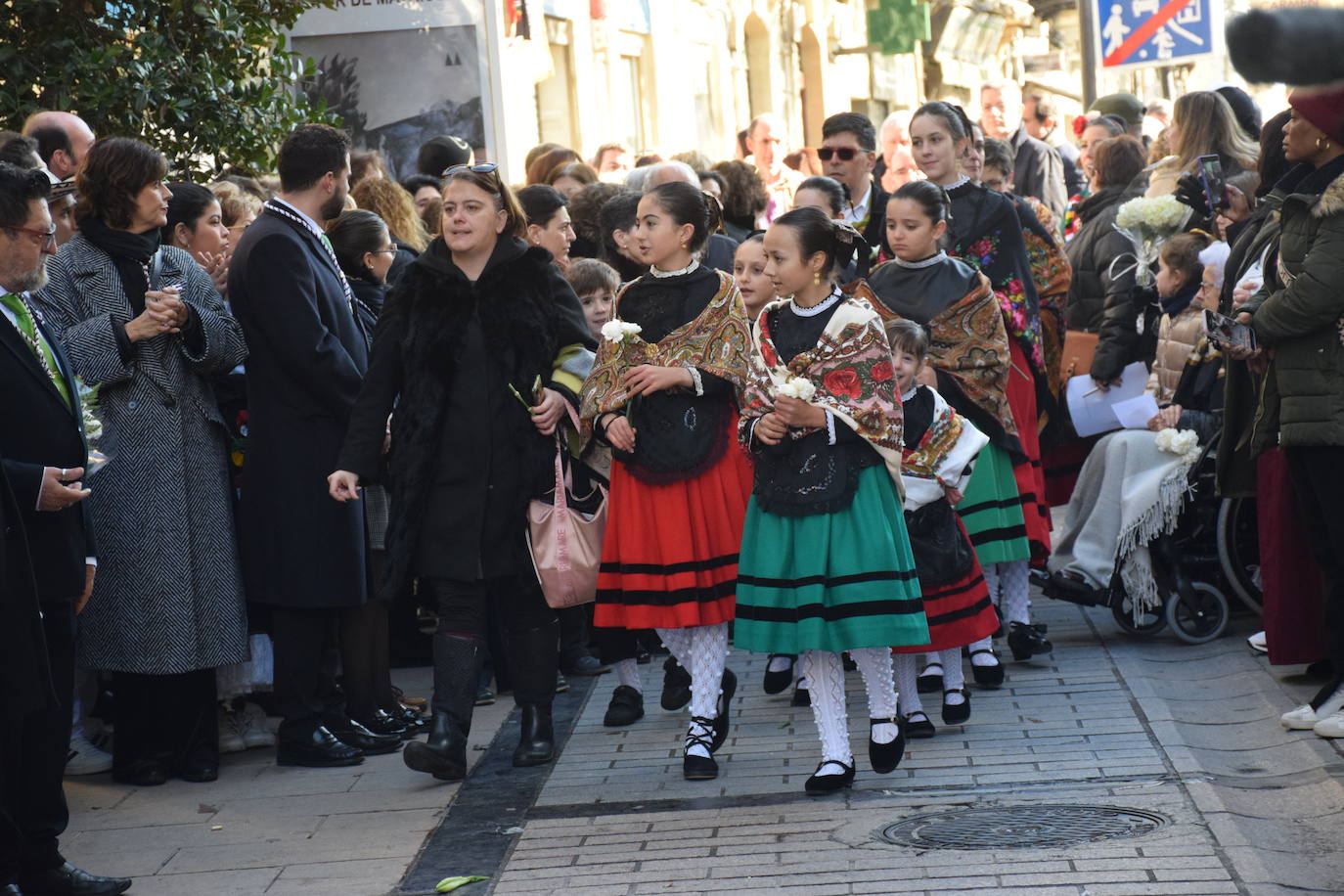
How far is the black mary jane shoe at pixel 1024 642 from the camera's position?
7.71m

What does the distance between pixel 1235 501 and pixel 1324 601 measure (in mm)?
1133

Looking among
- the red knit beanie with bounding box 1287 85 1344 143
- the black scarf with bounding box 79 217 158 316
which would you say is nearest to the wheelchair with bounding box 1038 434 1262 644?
the black scarf with bounding box 79 217 158 316

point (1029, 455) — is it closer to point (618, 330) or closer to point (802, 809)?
point (618, 330)

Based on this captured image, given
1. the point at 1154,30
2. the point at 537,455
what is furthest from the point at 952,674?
the point at 1154,30

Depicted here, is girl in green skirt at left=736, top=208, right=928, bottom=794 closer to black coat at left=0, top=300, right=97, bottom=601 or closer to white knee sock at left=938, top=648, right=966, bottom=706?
white knee sock at left=938, top=648, right=966, bottom=706

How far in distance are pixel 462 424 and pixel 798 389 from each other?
1218mm

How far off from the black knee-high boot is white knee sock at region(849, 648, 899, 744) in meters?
1.13

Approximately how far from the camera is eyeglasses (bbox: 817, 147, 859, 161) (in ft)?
29.5

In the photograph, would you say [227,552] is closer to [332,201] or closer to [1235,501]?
[332,201]

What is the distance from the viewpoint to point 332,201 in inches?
270

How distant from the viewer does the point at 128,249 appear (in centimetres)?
638

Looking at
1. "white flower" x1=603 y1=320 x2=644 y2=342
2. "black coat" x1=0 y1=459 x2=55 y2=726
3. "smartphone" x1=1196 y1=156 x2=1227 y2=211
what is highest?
"smartphone" x1=1196 y1=156 x2=1227 y2=211

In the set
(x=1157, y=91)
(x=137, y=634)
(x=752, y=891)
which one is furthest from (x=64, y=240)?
(x=1157, y=91)

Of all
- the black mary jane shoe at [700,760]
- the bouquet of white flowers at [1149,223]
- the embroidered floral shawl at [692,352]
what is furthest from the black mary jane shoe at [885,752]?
the bouquet of white flowers at [1149,223]
